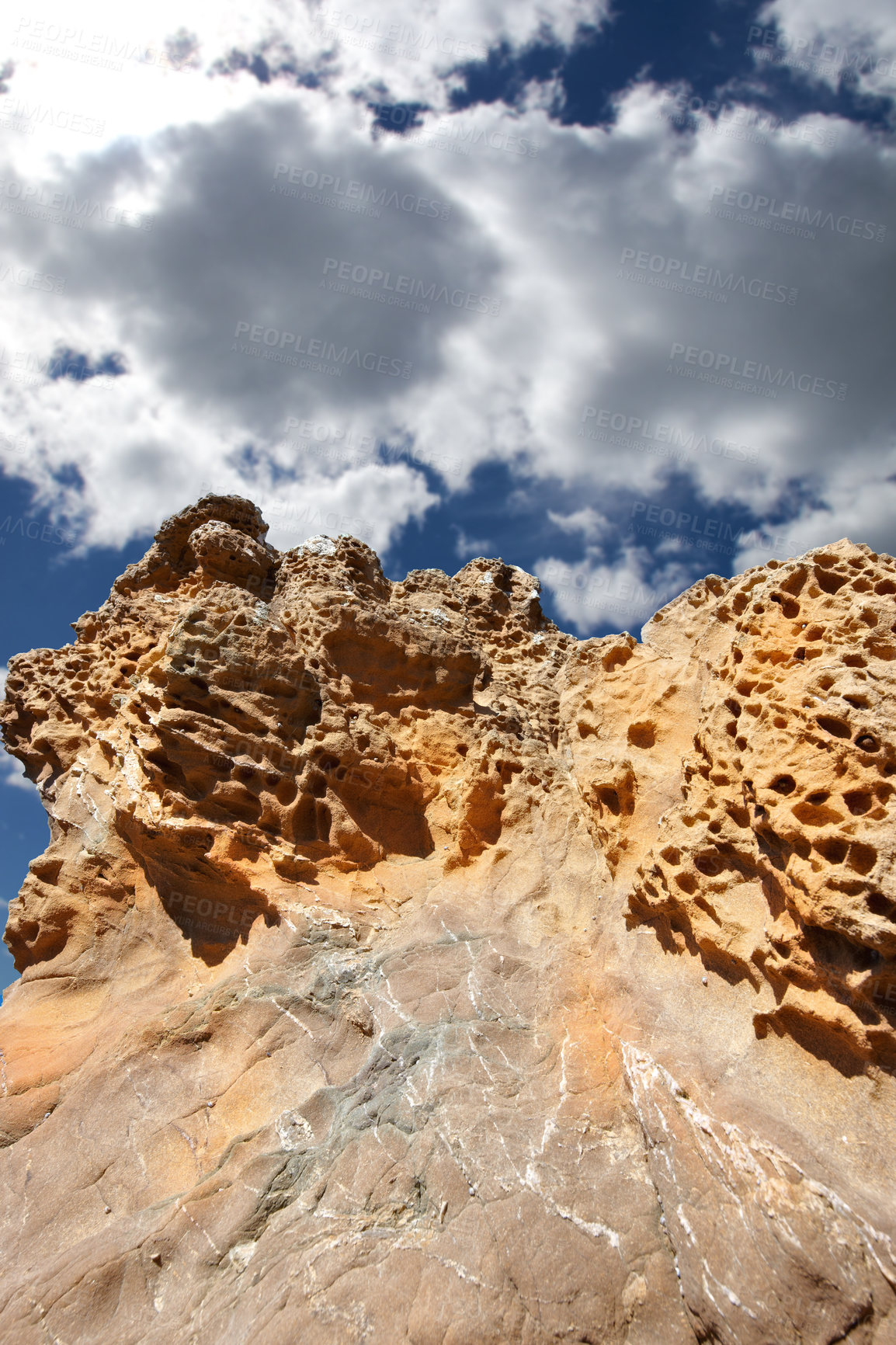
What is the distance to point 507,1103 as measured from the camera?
4.19 metres

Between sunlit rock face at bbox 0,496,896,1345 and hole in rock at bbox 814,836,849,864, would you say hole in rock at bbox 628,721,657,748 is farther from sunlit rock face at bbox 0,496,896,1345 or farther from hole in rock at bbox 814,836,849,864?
hole in rock at bbox 814,836,849,864

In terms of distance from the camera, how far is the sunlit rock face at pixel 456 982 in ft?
11.0

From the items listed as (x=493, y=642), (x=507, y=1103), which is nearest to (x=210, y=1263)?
(x=507, y=1103)

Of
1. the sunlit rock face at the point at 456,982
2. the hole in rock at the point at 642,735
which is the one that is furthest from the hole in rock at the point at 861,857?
the hole in rock at the point at 642,735

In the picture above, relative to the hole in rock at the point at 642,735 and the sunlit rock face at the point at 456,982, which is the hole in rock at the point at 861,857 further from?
the hole in rock at the point at 642,735

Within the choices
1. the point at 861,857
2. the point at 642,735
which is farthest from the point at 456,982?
the point at 861,857

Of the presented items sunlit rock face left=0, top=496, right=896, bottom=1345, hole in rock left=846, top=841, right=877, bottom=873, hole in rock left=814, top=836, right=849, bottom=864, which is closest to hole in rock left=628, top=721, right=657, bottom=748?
sunlit rock face left=0, top=496, right=896, bottom=1345

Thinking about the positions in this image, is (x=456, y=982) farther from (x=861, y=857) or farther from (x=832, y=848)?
(x=861, y=857)

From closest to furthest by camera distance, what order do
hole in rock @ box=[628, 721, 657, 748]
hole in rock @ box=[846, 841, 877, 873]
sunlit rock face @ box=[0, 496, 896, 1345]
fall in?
sunlit rock face @ box=[0, 496, 896, 1345]
hole in rock @ box=[846, 841, 877, 873]
hole in rock @ box=[628, 721, 657, 748]

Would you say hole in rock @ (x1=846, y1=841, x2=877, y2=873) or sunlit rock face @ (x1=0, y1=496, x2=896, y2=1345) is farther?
hole in rock @ (x1=846, y1=841, x2=877, y2=873)

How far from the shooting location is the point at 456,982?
5.09 meters

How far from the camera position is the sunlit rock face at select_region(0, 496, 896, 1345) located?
334 cm

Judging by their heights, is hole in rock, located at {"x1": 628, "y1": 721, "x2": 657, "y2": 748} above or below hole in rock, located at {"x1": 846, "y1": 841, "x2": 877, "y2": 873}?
above

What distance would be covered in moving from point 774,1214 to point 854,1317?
417mm
